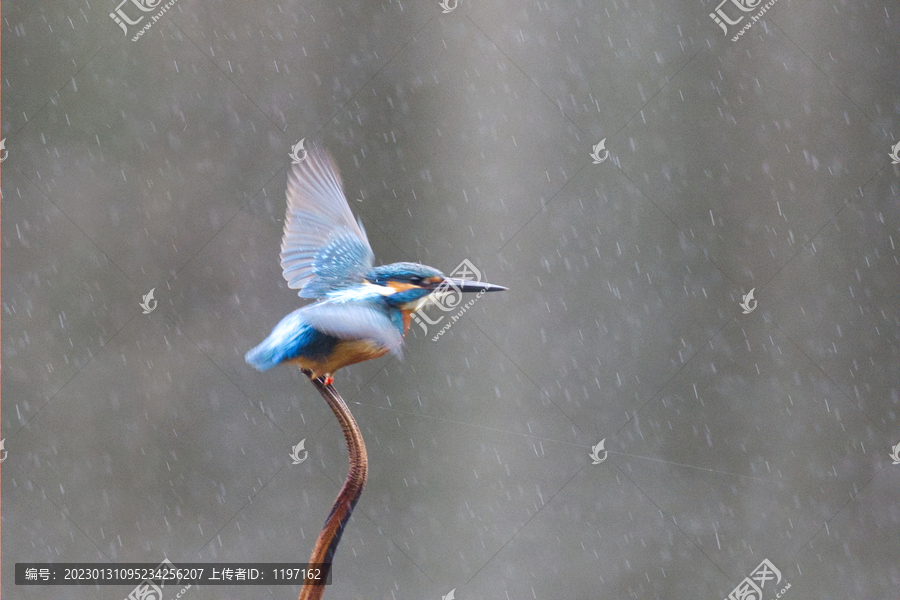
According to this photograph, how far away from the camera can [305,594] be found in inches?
26.1

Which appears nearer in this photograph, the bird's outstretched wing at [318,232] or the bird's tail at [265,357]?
the bird's tail at [265,357]

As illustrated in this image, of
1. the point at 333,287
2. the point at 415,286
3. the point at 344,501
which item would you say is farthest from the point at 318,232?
the point at 344,501

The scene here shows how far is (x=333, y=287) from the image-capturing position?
2.56ft

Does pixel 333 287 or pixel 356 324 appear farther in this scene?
pixel 333 287

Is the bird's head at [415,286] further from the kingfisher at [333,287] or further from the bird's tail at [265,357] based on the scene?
the bird's tail at [265,357]

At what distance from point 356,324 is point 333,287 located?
155 millimetres

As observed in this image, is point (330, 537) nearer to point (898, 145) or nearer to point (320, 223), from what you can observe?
point (320, 223)

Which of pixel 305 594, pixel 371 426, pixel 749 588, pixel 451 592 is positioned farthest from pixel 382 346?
pixel 749 588

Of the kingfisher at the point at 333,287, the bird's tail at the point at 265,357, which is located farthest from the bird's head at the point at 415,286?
the bird's tail at the point at 265,357

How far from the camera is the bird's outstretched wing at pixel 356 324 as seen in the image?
0.63 metres

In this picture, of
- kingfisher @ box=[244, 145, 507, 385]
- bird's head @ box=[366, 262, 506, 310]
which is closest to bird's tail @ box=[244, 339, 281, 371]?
kingfisher @ box=[244, 145, 507, 385]

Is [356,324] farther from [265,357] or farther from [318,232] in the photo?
[318,232]

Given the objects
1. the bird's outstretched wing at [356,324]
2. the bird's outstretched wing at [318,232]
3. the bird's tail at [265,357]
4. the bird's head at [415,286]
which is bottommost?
the bird's tail at [265,357]

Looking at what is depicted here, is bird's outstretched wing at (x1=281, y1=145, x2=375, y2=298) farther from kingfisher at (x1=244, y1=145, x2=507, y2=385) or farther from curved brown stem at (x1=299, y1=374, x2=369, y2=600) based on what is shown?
curved brown stem at (x1=299, y1=374, x2=369, y2=600)
